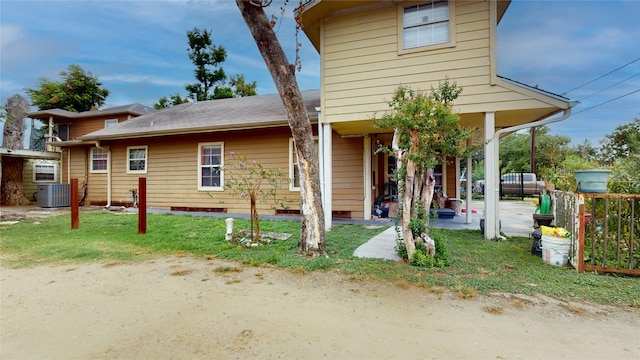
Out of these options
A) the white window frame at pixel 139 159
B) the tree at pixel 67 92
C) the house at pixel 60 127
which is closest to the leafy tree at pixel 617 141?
the white window frame at pixel 139 159

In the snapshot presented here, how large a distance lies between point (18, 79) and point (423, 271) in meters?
31.0

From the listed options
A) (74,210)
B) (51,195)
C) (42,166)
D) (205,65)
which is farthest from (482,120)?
(205,65)

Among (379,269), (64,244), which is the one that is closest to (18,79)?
(64,244)

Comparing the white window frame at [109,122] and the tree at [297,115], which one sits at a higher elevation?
the white window frame at [109,122]

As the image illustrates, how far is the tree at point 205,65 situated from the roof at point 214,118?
10239 millimetres

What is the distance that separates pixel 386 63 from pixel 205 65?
19754 millimetres

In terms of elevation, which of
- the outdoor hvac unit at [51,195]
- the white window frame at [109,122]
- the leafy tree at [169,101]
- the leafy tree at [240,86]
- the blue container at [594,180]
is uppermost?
the leafy tree at [240,86]

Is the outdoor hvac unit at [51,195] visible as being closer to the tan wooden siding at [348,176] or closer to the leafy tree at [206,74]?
the tan wooden siding at [348,176]

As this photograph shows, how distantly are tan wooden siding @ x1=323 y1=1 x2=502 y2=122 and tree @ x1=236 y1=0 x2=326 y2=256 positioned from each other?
2.25m

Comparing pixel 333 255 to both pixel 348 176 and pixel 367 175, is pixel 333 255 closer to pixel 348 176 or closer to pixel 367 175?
pixel 367 175

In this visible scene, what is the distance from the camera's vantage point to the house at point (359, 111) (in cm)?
561

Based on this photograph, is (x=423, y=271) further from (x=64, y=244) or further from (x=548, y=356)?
(x=64, y=244)

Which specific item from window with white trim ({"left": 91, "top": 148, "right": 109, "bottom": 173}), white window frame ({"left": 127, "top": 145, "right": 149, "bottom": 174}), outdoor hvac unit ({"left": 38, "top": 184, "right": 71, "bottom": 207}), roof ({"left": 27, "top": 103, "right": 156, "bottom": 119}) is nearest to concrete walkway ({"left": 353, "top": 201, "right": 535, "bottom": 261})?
white window frame ({"left": 127, "top": 145, "right": 149, "bottom": 174})

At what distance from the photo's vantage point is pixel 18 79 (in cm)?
2139
